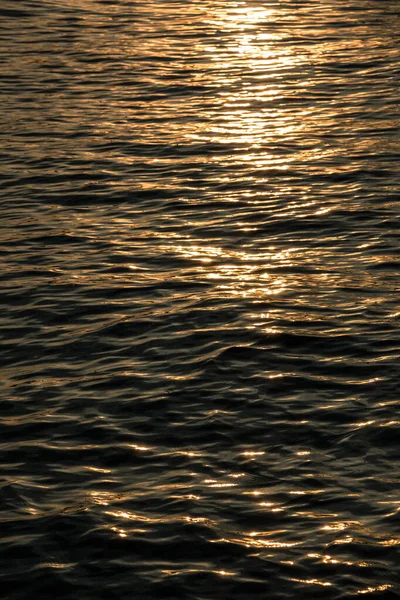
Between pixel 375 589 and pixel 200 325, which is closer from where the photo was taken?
pixel 375 589

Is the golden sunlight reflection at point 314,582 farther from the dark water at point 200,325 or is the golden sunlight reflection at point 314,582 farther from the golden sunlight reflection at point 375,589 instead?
the golden sunlight reflection at point 375,589

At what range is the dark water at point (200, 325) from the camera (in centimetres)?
1391

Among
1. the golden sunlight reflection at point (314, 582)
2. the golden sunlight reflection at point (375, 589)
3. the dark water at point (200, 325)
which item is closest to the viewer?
the golden sunlight reflection at point (375, 589)

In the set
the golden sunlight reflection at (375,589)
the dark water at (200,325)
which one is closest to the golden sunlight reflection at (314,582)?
the dark water at (200,325)

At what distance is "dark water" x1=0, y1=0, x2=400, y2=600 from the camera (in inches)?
547

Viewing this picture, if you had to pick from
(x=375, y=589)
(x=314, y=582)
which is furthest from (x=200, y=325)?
(x=375, y=589)

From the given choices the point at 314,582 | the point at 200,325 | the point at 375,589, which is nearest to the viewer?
the point at 375,589

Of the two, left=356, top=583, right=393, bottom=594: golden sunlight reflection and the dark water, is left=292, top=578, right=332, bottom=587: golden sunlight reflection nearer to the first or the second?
the dark water

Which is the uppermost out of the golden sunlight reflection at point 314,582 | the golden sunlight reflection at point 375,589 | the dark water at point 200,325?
the dark water at point 200,325

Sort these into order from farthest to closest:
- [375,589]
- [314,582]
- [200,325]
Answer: [200,325], [314,582], [375,589]

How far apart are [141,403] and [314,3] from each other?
99.8ft

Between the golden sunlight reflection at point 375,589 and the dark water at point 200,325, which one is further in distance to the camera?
the dark water at point 200,325

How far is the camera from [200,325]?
64.4 feet

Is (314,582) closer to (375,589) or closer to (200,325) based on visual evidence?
(375,589)
